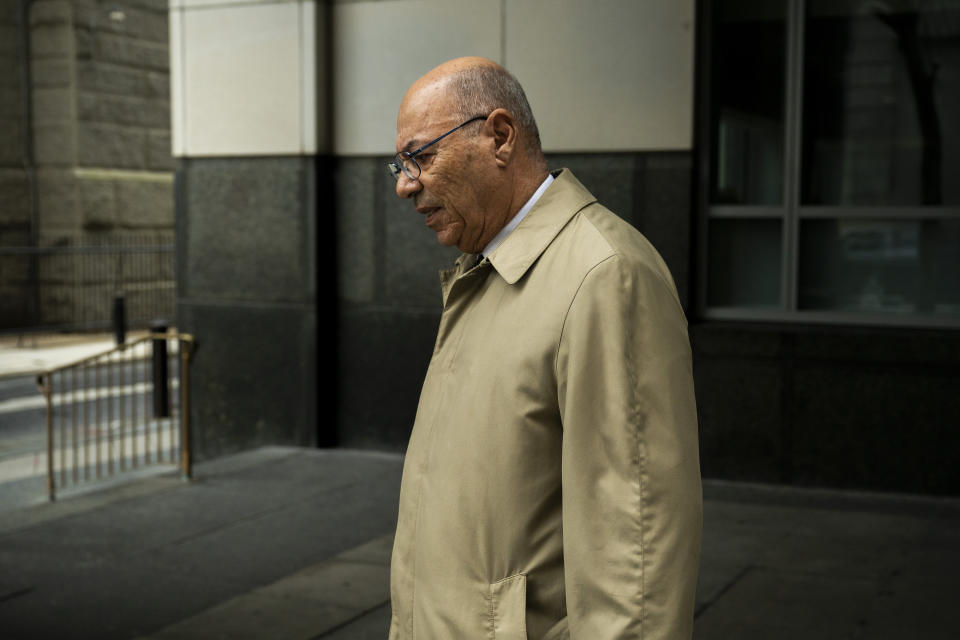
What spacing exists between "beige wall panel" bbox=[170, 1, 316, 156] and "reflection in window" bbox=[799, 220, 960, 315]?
3.76 meters

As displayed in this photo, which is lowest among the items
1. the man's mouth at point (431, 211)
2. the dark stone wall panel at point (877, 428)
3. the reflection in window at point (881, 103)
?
the dark stone wall panel at point (877, 428)

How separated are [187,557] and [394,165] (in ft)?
14.6

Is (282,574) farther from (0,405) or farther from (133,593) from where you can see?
(0,405)

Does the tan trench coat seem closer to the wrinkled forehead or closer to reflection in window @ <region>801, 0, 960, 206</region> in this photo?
the wrinkled forehead

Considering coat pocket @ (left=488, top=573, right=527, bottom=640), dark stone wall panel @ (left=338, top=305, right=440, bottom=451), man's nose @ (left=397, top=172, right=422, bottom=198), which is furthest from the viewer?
dark stone wall panel @ (left=338, top=305, right=440, bottom=451)

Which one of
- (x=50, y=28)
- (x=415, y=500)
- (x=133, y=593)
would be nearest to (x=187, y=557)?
(x=133, y=593)

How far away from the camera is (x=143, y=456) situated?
9.67 m

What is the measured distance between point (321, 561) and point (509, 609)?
4.17 meters

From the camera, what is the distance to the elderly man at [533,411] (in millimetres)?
1960

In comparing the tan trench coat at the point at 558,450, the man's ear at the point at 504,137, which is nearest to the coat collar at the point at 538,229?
the tan trench coat at the point at 558,450

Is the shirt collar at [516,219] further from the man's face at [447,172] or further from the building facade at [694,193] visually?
the building facade at [694,193]

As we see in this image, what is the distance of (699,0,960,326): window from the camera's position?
300 inches

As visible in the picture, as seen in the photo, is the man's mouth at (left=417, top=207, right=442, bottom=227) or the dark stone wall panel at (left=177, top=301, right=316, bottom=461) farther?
the dark stone wall panel at (left=177, top=301, right=316, bottom=461)

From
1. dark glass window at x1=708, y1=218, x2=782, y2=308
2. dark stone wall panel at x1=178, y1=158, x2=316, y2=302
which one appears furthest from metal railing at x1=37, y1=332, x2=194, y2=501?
dark glass window at x1=708, y1=218, x2=782, y2=308
